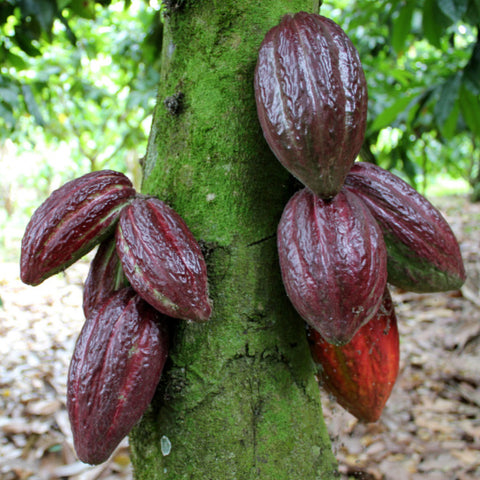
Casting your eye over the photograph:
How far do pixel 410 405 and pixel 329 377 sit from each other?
Answer: 1.05 metres

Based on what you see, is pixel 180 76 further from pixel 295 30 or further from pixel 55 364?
pixel 55 364

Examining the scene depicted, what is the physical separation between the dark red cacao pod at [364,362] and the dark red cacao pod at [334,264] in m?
0.15

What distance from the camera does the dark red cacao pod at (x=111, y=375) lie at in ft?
2.15

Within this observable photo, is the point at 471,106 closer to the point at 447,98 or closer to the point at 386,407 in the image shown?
the point at 447,98

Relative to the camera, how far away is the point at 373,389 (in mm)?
848

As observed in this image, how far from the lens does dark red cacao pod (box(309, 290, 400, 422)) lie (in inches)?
31.9

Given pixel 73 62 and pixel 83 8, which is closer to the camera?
pixel 83 8

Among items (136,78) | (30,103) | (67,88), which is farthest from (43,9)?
(67,88)

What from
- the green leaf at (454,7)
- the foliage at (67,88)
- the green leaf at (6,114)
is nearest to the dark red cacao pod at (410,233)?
the green leaf at (454,7)

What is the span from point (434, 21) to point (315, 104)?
1.27 metres

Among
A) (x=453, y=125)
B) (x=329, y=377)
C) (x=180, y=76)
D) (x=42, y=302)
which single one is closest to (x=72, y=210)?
(x=180, y=76)

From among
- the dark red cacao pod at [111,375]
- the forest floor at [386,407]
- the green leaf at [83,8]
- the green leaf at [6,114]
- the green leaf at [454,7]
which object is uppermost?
the green leaf at [83,8]

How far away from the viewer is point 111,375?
66 centimetres

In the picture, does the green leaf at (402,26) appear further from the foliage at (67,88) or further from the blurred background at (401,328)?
the foliage at (67,88)
